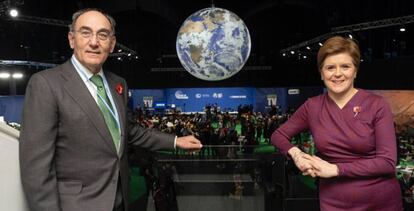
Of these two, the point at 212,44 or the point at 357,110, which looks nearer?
the point at 357,110

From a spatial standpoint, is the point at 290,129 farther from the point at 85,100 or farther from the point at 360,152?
the point at 85,100

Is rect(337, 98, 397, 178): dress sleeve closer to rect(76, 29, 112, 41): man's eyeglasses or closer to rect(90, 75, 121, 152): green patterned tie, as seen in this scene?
rect(90, 75, 121, 152): green patterned tie

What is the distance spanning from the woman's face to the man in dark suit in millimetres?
863

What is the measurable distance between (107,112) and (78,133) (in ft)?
0.51

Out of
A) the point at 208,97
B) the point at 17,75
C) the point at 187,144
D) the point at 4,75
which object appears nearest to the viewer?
the point at 187,144

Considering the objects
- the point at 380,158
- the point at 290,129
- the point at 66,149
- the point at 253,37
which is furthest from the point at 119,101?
the point at 253,37

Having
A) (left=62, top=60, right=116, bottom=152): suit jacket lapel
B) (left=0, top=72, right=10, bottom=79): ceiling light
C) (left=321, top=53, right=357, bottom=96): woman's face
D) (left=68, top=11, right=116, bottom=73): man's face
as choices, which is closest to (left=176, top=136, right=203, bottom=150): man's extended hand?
(left=62, top=60, right=116, bottom=152): suit jacket lapel

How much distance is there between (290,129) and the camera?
1.79 metres

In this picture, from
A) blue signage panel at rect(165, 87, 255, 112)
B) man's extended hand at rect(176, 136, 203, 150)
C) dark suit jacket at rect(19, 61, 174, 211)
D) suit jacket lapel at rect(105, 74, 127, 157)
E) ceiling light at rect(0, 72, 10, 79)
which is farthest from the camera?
blue signage panel at rect(165, 87, 255, 112)

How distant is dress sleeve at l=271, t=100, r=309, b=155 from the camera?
5.75 feet

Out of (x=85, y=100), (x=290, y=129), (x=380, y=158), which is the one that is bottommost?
(x=380, y=158)

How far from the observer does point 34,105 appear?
57.4 inches

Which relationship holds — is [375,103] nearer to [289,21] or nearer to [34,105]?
[34,105]

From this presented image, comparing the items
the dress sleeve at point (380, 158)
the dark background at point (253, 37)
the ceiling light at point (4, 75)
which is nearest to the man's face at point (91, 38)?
the dress sleeve at point (380, 158)
